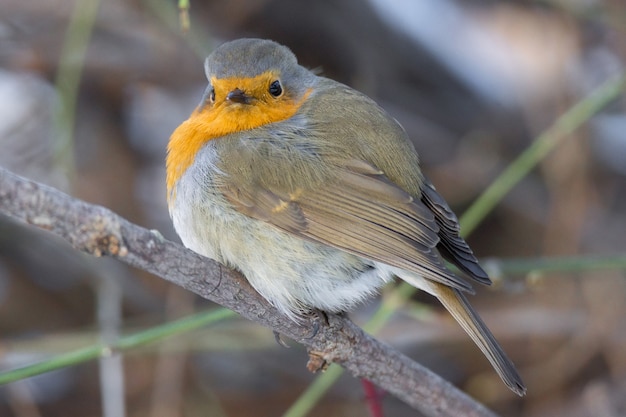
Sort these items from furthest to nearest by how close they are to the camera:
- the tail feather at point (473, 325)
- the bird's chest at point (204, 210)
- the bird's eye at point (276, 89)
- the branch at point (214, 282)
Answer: the bird's eye at point (276, 89) < the bird's chest at point (204, 210) < the tail feather at point (473, 325) < the branch at point (214, 282)

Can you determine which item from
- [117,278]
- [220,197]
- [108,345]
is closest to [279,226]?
[220,197]

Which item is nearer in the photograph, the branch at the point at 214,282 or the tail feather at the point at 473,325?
the branch at the point at 214,282

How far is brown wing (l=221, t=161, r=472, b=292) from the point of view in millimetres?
2387

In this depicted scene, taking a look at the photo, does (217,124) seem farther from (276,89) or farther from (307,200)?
(307,200)

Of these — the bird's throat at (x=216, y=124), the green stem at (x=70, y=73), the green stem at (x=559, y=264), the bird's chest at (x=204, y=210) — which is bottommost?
the green stem at (x=559, y=264)

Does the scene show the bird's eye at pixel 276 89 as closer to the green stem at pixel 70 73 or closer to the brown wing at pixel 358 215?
the brown wing at pixel 358 215

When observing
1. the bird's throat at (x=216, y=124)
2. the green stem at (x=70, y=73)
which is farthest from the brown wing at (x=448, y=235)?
the green stem at (x=70, y=73)

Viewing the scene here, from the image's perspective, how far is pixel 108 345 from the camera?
7.99 feet

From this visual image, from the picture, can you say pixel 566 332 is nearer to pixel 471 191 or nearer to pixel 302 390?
pixel 471 191

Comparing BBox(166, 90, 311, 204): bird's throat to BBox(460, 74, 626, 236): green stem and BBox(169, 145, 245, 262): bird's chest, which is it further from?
BBox(460, 74, 626, 236): green stem

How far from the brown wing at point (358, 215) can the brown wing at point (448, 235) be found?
3.1 inches

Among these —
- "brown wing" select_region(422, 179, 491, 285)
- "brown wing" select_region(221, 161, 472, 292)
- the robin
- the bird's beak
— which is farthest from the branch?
the bird's beak

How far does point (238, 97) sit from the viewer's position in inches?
107

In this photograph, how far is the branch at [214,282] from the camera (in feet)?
5.29
